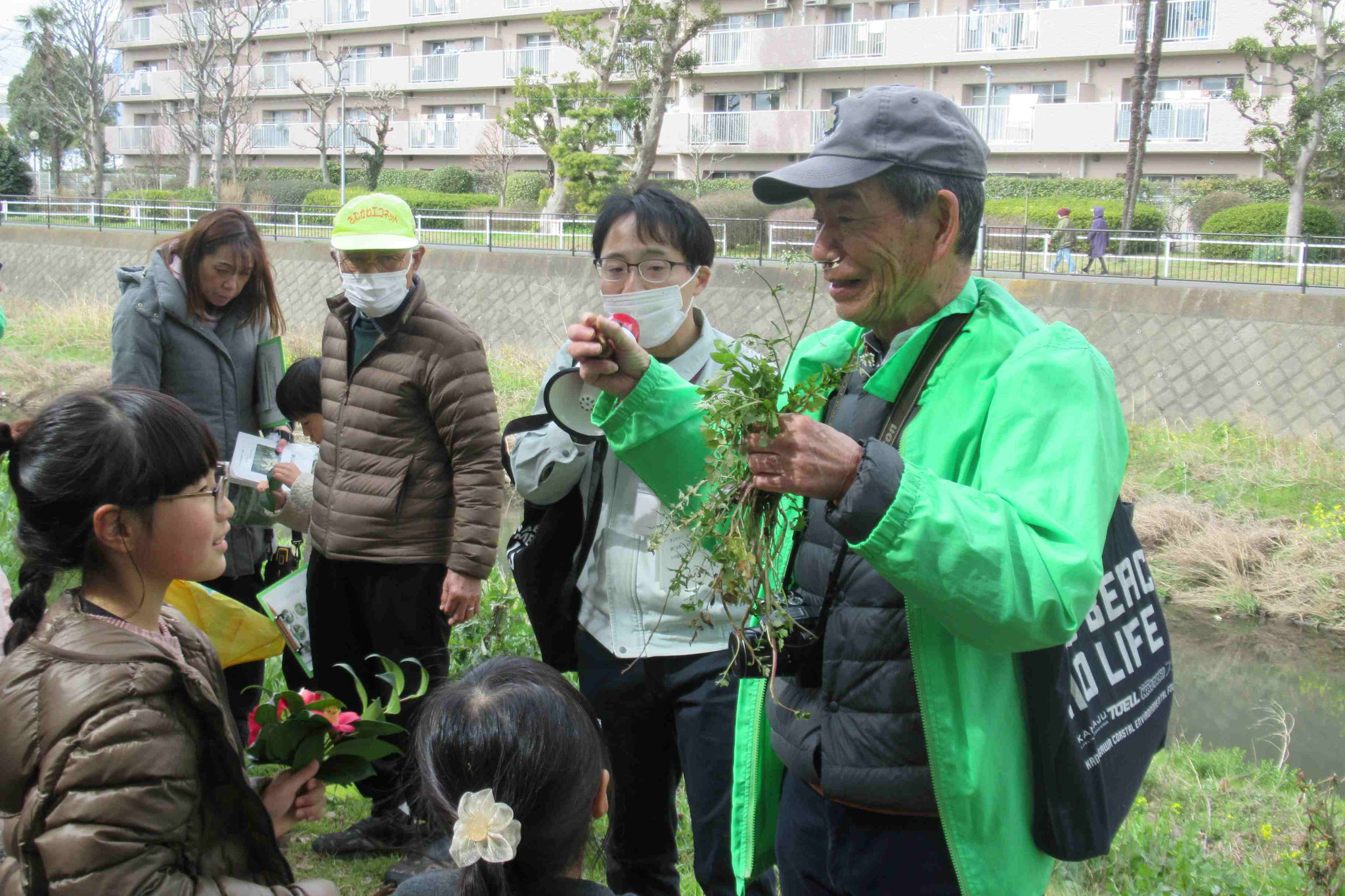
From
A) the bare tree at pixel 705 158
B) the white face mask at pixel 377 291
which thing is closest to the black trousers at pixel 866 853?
the white face mask at pixel 377 291

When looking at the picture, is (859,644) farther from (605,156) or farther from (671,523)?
(605,156)

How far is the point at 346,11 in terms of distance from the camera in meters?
36.1

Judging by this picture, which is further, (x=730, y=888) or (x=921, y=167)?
(x=730, y=888)

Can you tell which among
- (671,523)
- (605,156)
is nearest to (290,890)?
(671,523)

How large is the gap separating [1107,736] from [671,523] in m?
0.75

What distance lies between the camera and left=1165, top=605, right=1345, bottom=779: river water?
6.79m

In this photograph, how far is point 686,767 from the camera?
2.73 metres

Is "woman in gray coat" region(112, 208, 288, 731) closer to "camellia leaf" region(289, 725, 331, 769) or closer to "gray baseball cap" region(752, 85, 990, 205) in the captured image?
"camellia leaf" region(289, 725, 331, 769)

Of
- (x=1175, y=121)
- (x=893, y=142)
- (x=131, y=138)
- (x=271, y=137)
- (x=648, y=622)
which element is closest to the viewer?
(x=893, y=142)

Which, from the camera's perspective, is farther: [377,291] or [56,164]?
[56,164]

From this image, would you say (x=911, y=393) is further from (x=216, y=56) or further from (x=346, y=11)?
(x=346, y=11)

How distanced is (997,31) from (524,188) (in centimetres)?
1234

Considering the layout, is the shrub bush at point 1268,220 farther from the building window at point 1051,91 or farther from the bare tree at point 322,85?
the bare tree at point 322,85

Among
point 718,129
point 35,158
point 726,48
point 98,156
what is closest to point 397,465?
point 718,129
